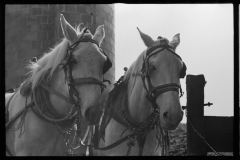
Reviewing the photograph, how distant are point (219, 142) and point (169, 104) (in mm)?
1423

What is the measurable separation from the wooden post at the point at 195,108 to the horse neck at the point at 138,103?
0.95 metres

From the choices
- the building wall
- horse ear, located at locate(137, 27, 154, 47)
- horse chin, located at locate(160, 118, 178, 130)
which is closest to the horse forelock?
horse ear, located at locate(137, 27, 154, 47)

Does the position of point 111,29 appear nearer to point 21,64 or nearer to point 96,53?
point 21,64

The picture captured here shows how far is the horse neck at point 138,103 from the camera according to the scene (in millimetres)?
3309

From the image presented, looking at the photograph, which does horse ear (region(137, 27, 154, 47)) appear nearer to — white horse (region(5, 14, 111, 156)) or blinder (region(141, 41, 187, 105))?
blinder (region(141, 41, 187, 105))

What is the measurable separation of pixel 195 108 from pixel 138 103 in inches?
40.6

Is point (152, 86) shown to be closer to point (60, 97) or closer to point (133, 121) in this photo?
point (133, 121)

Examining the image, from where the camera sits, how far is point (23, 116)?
11.0 ft

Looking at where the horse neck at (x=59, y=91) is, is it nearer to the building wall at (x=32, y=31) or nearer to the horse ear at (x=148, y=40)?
the horse ear at (x=148, y=40)

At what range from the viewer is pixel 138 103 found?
11.0 feet

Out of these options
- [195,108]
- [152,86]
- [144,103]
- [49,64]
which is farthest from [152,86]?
[195,108]

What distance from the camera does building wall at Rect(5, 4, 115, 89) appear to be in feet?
24.6

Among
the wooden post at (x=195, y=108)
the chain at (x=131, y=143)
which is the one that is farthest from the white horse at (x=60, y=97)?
the wooden post at (x=195, y=108)

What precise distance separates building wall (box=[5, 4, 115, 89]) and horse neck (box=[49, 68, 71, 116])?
406cm
